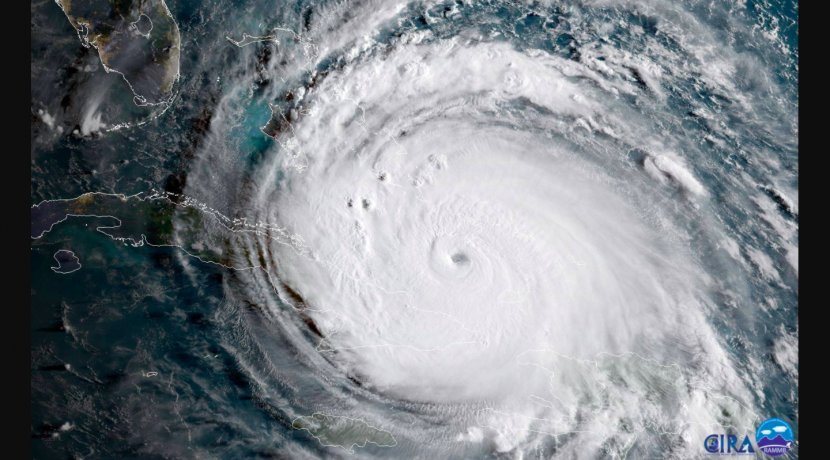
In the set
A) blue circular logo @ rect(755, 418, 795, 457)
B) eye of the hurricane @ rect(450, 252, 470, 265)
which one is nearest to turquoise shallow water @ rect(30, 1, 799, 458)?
blue circular logo @ rect(755, 418, 795, 457)

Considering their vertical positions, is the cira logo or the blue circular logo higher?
the blue circular logo

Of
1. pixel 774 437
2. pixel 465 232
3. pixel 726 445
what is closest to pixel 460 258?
pixel 465 232

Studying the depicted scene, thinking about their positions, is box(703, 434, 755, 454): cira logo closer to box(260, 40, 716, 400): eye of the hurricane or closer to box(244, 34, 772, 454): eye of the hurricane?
box(244, 34, 772, 454): eye of the hurricane

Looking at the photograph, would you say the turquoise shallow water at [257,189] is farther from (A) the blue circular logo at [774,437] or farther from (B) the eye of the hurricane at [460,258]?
(B) the eye of the hurricane at [460,258]

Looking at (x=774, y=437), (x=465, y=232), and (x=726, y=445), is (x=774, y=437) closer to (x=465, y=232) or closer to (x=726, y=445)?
(x=726, y=445)

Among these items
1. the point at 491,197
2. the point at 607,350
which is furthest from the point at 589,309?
the point at 491,197

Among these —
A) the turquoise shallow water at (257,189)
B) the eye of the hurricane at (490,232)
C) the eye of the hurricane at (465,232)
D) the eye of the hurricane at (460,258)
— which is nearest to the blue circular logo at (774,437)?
the turquoise shallow water at (257,189)
